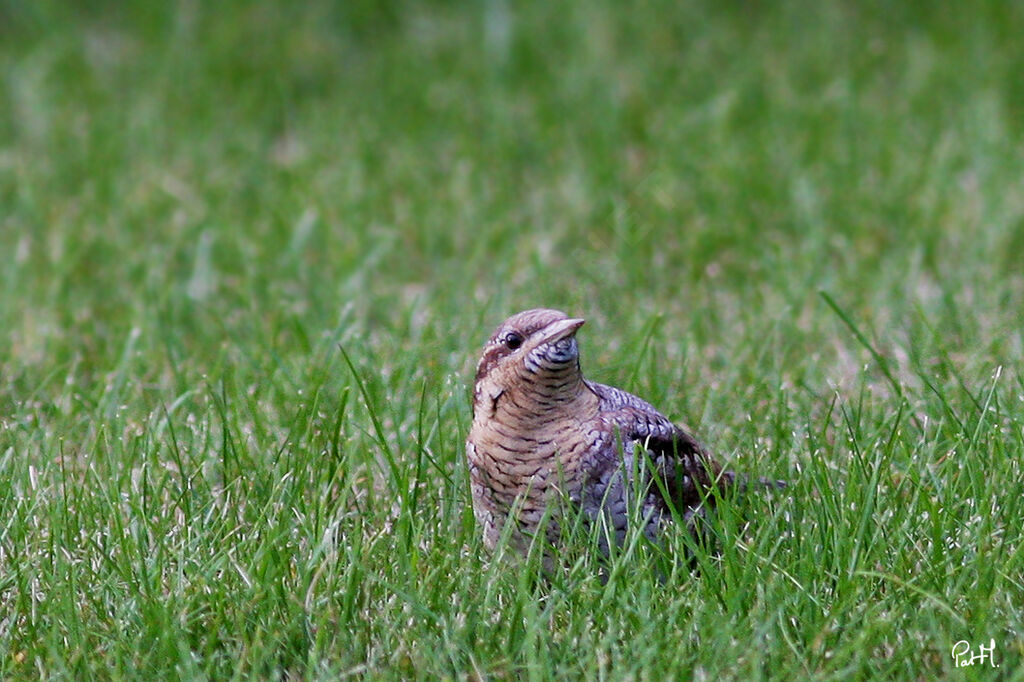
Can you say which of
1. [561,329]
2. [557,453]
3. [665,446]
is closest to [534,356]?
[561,329]

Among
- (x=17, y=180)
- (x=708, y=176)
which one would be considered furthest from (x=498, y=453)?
(x=17, y=180)

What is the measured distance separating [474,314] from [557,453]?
1.70 meters

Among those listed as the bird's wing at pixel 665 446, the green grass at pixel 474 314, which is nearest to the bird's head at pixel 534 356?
the bird's wing at pixel 665 446

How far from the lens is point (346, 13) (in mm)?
8086

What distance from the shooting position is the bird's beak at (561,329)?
10.7 feet

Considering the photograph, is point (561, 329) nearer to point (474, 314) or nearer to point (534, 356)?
point (534, 356)

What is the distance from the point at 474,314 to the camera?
497cm

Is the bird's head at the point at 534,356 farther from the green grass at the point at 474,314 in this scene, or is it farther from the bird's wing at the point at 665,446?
the green grass at the point at 474,314

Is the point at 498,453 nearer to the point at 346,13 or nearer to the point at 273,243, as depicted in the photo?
the point at 273,243

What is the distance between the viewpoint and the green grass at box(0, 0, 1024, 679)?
10.0ft
